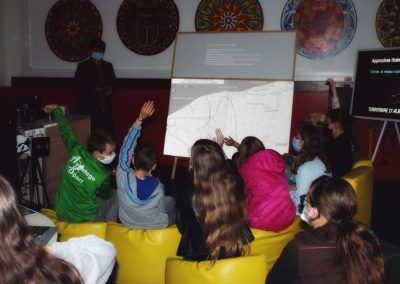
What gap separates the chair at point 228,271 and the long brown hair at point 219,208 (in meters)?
0.05

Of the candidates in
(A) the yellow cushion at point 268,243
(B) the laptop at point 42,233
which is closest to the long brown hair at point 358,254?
(A) the yellow cushion at point 268,243

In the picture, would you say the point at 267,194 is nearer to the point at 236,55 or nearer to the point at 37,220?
the point at 37,220

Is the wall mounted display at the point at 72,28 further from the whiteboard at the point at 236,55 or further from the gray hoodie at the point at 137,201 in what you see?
the gray hoodie at the point at 137,201

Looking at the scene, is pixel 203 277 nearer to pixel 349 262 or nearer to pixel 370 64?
pixel 349 262

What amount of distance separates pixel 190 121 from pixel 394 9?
9.38 feet

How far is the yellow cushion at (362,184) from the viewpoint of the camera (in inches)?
113

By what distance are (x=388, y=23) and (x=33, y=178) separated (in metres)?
4.33

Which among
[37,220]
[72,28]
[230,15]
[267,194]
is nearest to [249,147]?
[267,194]

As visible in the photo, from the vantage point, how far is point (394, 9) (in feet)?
16.5

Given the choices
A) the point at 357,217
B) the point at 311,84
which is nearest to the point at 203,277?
the point at 357,217

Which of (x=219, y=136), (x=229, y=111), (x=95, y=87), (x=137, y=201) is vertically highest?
(x=95, y=87)

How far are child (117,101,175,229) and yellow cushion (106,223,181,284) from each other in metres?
0.18

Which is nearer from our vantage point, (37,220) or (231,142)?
(37,220)

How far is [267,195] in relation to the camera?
8.39 ft
